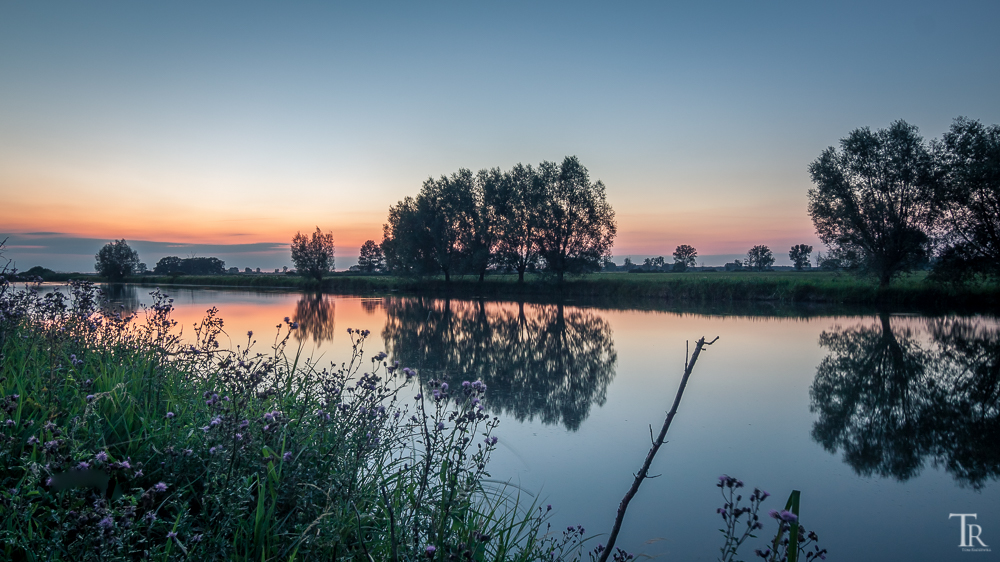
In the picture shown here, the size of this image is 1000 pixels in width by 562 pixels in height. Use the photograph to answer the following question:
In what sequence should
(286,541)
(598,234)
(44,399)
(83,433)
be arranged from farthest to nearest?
(598,234), (44,399), (83,433), (286,541)

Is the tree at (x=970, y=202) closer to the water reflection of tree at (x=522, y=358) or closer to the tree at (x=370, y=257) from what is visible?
the water reflection of tree at (x=522, y=358)

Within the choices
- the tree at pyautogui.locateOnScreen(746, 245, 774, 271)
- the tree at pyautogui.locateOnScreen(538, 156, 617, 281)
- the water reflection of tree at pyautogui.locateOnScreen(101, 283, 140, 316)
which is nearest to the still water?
the water reflection of tree at pyautogui.locateOnScreen(101, 283, 140, 316)

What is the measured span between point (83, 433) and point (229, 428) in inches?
50.2

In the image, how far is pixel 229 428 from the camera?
2.23 m

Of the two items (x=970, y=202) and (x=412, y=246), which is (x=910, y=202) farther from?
(x=412, y=246)

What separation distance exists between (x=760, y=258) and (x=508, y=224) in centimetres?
7740

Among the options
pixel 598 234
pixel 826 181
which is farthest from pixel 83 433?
pixel 598 234

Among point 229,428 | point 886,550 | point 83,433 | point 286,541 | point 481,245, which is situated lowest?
point 886,550

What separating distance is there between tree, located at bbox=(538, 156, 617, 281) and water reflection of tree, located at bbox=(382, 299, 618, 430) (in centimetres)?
1899

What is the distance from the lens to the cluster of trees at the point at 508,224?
36.7 meters

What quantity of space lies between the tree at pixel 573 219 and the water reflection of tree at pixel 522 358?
18985 mm

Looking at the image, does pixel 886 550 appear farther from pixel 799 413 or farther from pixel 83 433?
pixel 83 433

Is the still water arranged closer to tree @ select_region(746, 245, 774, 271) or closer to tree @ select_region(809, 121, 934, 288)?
tree @ select_region(809, 121, 934, 288)

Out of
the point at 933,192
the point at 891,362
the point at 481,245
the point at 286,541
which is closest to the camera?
the point at 286,541
